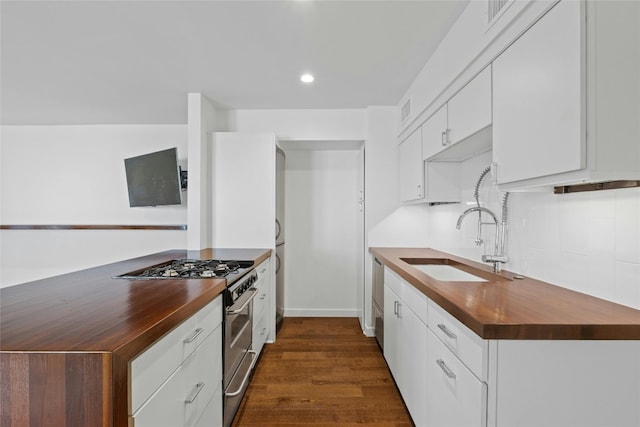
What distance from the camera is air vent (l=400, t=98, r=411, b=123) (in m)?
2.70

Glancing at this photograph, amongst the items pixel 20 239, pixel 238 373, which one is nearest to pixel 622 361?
pixel 238 373

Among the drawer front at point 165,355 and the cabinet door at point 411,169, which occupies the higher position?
the cabinet door at point 411,169

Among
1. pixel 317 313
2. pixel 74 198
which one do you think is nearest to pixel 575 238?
pixel 317 313

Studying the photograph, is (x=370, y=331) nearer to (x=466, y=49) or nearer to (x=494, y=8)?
(x=466, y=49)

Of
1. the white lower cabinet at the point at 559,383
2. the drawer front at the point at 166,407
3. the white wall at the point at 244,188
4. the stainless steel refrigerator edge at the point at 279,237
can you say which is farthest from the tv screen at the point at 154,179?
the white lower cabinet at the point at 559,383

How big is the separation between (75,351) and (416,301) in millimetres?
1434

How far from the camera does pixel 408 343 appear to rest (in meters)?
1.75

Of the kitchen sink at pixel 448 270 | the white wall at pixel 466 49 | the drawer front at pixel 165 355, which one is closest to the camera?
the drawer front at pixel 165 355

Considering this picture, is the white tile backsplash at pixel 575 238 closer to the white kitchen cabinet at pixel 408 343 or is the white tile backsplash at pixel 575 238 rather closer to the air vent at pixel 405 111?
the white kitchen cabinet at pixel 408 343

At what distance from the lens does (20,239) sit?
376cm

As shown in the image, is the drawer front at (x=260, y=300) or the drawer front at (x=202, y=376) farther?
the drawer front at (x=260, y=300)

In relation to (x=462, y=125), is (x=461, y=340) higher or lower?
lower

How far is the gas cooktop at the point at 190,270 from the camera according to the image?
1639mm

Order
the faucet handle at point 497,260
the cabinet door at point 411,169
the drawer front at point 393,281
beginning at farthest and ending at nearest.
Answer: the cabinet door at point 411,169, the drawer front at point 393,281, the faucet handle at point 497,260
